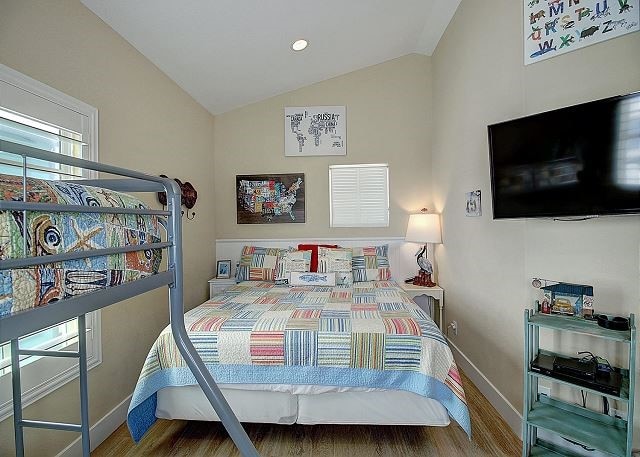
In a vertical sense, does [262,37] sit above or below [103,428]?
above

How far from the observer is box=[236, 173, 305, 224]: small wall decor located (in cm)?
385

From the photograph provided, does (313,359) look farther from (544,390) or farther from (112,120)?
(112,120)

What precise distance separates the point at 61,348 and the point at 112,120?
1.40 metres

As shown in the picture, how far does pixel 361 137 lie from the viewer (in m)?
3.81

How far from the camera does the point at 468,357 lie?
2795 millimetres

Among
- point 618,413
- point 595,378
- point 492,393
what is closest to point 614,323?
point 595,378

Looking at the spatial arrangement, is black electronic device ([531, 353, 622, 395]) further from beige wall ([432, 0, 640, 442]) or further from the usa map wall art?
the usa map wall art

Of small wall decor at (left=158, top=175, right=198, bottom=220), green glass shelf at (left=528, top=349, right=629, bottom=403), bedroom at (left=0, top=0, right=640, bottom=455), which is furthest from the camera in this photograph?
small wall decor at (left=158, top=175, right=198, bottom=220)

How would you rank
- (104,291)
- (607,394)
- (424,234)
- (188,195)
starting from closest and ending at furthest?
(104,291) → (607,394) → (188,195) → (424,234)

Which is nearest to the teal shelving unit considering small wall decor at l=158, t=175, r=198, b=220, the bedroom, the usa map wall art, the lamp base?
the bedroom

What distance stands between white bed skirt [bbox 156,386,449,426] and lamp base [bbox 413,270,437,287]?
1.65 metres

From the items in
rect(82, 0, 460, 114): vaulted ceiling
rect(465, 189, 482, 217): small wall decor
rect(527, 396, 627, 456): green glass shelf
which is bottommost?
rect(527, 396, 627, 456): green glass shelf

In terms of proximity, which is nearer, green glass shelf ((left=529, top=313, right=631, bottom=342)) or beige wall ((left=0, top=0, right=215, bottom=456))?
green glass shelf ((left=529, top=313, right=631, bottom=342))

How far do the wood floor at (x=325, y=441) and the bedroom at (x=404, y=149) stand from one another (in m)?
0.23
